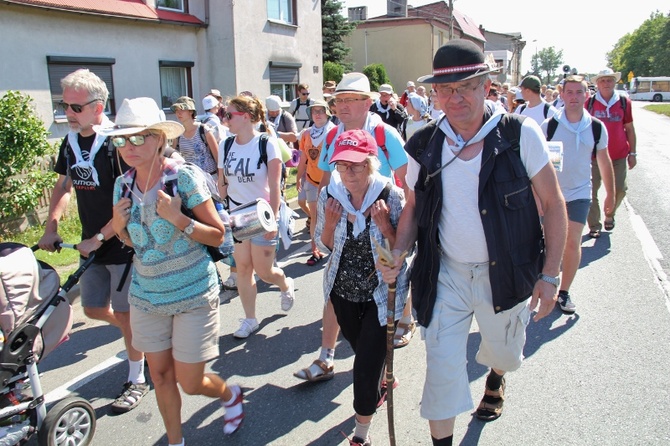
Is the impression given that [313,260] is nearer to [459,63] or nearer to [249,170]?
[249,170]

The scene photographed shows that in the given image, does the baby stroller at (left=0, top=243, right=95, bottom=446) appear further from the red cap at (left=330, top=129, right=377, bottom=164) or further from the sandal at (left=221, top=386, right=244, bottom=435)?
the red cap at (left=330, top=129, right=377, bottom=164)

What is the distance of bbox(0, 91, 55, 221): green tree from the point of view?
7566mm

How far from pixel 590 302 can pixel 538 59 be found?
502ft

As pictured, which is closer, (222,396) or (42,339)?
(42,339)

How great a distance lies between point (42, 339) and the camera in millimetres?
3043

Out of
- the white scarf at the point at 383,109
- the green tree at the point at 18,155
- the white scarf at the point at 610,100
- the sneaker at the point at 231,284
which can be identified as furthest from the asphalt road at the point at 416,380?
the white scarf at the point at 383,109

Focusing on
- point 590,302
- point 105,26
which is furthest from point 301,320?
point 105,26

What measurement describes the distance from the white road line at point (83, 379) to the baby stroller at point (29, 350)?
2.80 feet

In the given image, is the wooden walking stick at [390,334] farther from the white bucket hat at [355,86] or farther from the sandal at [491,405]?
the white bucket hat at [355,86]

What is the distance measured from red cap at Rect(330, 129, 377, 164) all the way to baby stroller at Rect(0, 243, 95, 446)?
177 cm

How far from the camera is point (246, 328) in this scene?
4.75 metres

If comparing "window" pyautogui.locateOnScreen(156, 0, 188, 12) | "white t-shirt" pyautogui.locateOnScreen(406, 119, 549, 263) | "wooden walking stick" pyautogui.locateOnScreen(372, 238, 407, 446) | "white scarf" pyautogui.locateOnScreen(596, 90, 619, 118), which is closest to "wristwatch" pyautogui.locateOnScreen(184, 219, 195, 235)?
"wooden walking stick" pyautogui.locateOnScreen(372, 238, 407, 446)

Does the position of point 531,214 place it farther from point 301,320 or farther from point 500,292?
point 301,320

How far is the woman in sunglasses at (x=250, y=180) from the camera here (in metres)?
4.58
